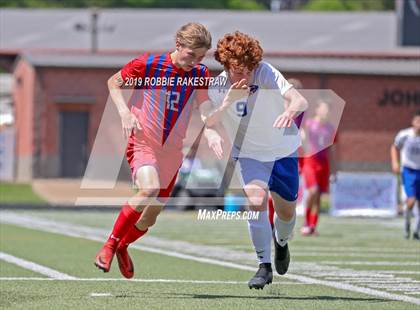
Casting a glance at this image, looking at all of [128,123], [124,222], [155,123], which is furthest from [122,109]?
[124,222]

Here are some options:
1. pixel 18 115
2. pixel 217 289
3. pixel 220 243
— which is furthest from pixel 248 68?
pixel 18 115

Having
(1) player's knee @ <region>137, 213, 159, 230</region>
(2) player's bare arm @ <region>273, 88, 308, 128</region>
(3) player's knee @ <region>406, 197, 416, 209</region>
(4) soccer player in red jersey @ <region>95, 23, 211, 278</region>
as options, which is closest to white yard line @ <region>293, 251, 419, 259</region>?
(3) player's knee @ <region>406, 197, 416, 209</region>

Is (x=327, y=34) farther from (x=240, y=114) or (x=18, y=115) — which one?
(x=240, y=114)

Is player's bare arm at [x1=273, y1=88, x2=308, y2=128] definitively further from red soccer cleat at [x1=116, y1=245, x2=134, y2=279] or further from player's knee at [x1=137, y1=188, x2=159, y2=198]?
red soccer cleat at [x1=116, y1=245, x2=134, y2=279]

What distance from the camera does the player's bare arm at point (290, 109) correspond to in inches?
344

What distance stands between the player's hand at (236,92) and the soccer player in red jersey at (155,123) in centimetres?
33

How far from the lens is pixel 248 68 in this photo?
8.95 m

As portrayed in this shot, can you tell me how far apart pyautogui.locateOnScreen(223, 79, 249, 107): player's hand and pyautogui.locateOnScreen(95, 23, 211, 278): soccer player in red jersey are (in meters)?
0.33

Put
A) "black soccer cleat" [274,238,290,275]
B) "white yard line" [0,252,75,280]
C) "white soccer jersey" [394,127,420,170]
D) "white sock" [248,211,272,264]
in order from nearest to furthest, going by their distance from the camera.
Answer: "white sock" [248,211,272,264] < "black soccer cleat" [274,238,290,275] < "white yard line" [0,252,75,280] < "white soccer jersey" [394,127,420,170]

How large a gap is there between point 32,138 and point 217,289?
1350 inches

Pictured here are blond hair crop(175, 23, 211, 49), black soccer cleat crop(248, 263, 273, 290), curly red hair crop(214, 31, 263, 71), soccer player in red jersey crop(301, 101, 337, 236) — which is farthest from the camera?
soccer player in red jersey crop(301, 101, 337, 236)

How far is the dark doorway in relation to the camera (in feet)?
143

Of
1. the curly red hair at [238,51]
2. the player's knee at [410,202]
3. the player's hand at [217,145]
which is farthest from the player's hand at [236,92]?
the player's knee at [410,202]

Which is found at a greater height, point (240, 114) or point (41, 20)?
point (240, 114)
